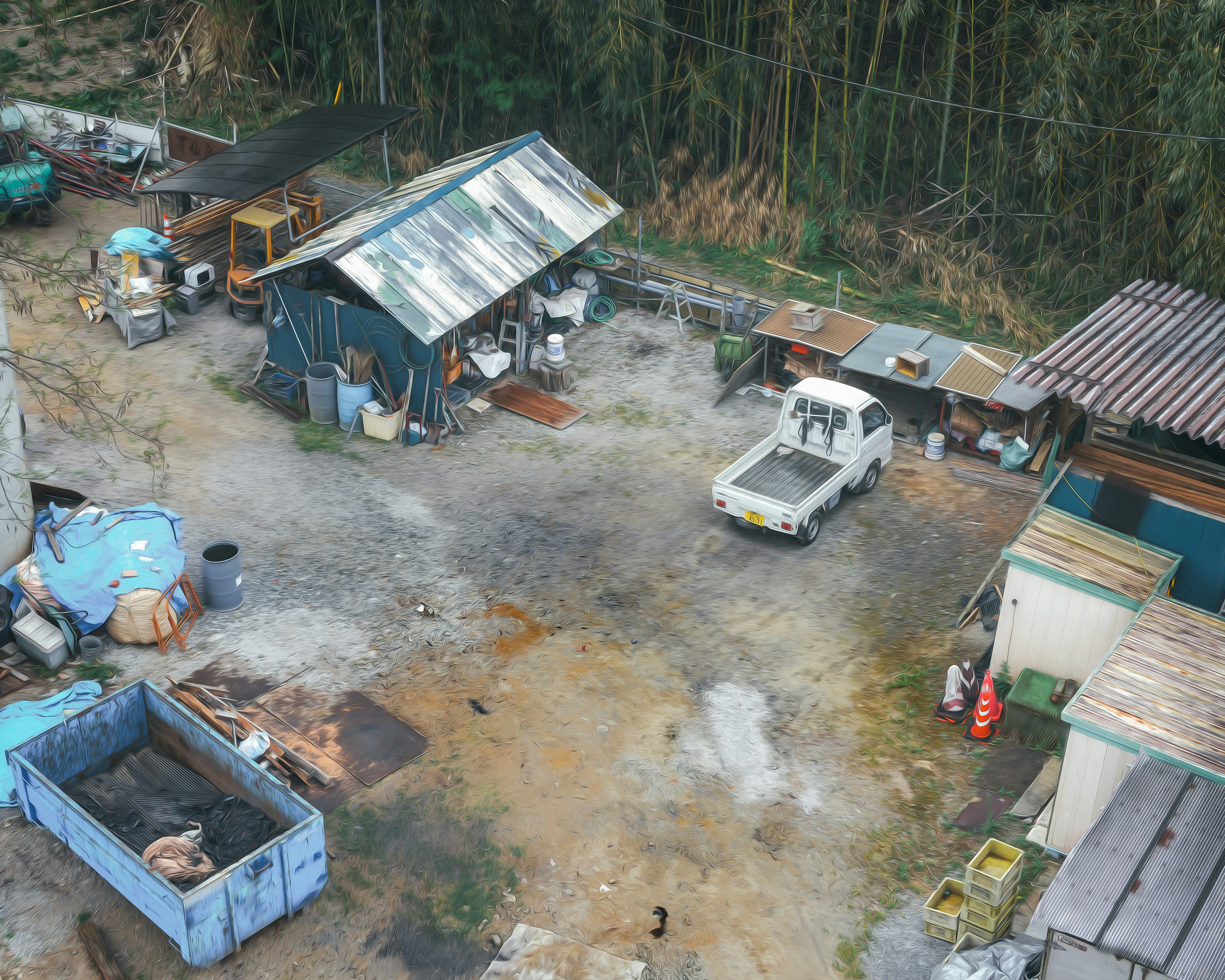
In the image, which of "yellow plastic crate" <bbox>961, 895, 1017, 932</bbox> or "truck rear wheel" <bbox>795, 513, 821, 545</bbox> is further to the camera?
"truck rear wheel" <bbox>795, 513, 821, 545</bbox>

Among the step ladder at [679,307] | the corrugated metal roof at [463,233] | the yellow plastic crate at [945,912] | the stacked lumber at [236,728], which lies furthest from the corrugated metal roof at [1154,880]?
the step ladder at [679,307]

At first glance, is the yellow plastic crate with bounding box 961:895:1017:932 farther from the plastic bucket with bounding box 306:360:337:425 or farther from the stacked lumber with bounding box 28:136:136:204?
the stacked lumber with bounding box 28:136:136:204

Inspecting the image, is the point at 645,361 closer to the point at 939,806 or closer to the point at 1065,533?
the point at 1065,533

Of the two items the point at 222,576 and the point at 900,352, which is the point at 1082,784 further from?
the point at 222,576

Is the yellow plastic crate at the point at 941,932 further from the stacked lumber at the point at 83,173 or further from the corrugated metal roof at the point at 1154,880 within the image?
the stacked lumber at the point at 83,173

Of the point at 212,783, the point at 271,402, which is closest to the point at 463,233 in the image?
the point at 271,402

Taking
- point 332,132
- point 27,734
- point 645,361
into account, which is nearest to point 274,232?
point 332,132

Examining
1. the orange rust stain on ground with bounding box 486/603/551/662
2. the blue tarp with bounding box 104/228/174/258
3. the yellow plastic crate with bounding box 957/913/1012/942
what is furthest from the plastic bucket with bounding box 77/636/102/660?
the blue tarp with bounding box 104/228/174/258
